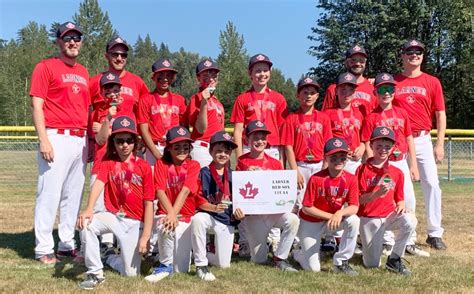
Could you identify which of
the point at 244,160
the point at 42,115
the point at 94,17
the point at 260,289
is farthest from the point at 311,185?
the point at 94,17

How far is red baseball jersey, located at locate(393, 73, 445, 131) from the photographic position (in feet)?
22.8

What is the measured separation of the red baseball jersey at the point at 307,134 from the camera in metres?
6.41

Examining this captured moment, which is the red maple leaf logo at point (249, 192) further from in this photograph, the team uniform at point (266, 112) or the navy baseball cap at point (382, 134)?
the navy baseball cap at point (382, 134)

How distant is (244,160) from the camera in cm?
610

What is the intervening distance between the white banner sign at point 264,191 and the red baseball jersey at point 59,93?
1.87 m

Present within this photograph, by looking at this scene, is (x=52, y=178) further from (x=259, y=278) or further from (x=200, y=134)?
(x=259, y=278)

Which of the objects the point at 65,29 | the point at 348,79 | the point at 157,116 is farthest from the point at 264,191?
the point at 65,29

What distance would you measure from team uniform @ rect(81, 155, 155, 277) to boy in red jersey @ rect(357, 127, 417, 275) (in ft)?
7.58

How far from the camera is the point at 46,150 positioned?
5.70m

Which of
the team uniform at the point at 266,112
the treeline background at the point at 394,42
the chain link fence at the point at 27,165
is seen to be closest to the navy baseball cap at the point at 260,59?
the team uniform at the point at 266,112

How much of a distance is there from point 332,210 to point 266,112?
1536mm

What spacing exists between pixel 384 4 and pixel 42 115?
4136cm

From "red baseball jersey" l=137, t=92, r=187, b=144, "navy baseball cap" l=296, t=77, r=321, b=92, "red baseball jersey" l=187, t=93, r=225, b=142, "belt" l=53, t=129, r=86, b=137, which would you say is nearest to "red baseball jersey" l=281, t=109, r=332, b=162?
"navy baseball cap" l=296, t=77, r=321, b=92

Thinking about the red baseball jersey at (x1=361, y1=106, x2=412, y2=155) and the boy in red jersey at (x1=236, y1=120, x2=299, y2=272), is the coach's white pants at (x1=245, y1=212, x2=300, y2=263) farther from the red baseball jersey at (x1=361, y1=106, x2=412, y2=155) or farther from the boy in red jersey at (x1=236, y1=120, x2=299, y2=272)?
the red baseball jersey at (x1=361, y1=106, x2=412, y2=155)
